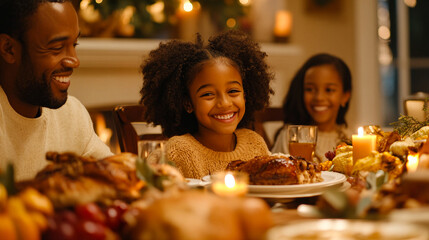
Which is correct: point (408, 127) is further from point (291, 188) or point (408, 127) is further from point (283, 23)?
point (283, 23)

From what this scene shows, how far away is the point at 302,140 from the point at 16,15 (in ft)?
3.15

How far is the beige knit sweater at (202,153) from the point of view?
5.49 ft

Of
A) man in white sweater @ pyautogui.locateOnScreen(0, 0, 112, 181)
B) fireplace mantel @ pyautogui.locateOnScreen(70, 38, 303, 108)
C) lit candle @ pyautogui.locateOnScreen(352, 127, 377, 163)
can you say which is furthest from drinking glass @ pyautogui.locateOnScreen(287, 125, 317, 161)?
fireplace mantel @ pyautogui.locateOnScreen(70, 38, 303, 108)

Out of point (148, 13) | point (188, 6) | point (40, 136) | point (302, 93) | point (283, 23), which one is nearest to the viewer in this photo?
point (40, 136)

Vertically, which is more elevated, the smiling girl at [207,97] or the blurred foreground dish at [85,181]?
the smiling girl at [207,97]

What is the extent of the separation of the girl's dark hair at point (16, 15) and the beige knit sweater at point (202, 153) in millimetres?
576

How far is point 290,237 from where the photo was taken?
65 cm

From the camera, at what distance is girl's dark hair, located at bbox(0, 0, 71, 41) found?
1.45 metres

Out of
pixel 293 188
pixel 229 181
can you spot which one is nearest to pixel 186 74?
pixel 293 188

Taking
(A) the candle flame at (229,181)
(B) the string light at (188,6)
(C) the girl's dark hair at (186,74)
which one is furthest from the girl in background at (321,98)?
(A) the candle flame at (229,181)

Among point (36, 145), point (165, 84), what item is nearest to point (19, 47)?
point (36, 145)

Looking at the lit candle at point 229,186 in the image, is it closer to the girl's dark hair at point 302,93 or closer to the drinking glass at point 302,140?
the drinking glass at point 302,140

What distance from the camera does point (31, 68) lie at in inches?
58.9

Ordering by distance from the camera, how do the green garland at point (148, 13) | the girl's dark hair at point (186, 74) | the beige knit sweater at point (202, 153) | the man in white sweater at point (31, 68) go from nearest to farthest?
1. the man in white sweater at point (31, 68)
2. the beige knit sweater at point (202, 153)
3. the girl's dark hair at point (186, 74)
4. the green garland at point (148, 13)
